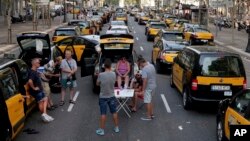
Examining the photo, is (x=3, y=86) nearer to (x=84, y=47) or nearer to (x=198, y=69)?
(x=198, y=69)

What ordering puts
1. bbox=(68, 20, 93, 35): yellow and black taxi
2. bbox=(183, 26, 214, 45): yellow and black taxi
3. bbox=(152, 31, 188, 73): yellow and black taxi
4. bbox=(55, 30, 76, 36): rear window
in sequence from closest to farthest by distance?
bbox=(152, 31, 188, 73): yellow and black taxi
bbox=(55, 30, 76, 36): rear window
bbox=(183, 26, 214, 45): yellow and black taxi
bbox=(68, 20, 93, 35): yellow and black taxi

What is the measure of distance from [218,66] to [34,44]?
285 inches

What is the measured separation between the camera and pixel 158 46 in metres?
21.2

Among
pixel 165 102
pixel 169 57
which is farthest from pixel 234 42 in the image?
pixel 165 102

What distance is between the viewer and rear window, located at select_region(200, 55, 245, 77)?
12.0 meters

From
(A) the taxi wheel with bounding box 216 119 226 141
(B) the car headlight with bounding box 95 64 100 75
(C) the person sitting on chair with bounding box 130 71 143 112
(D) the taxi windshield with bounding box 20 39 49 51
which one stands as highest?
(D) the taxi windshield with bounding box 20 39 49 51

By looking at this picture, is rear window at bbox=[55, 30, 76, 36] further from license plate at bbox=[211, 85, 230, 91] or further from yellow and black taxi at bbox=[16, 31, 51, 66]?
license plate at bbox=[211, 85, 230, 91]

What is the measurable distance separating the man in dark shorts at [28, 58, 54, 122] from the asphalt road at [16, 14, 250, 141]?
0.79 feet

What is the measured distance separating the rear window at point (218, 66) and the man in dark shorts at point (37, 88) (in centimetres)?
435

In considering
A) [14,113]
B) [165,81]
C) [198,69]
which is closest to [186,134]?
[198,69]

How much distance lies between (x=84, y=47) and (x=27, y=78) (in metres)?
10.2

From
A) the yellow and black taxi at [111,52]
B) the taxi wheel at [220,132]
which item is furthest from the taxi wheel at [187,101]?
the taxi wheel at [220,132]

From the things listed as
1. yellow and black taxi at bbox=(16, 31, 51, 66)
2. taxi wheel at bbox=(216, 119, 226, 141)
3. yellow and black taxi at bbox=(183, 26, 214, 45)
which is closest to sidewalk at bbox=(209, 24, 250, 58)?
yellow and black taxi at bbox=(183, 26, 214, 45)

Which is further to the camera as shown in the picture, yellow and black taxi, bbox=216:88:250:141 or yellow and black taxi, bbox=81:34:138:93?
yellow and black taxi, bbox=81:34:138:93
